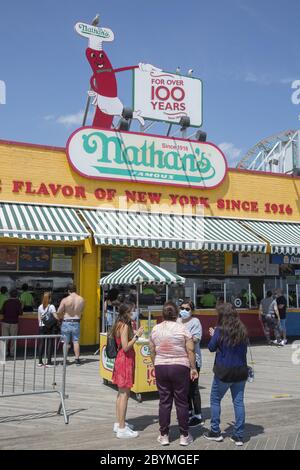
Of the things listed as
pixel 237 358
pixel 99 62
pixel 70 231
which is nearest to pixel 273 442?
pixel 237 358

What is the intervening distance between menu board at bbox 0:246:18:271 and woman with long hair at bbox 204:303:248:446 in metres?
9.06

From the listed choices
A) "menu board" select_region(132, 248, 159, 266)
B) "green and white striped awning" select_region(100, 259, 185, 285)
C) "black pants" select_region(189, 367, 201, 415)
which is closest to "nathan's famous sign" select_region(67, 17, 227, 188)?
"menu board" select_region(132, 248, 159, 266)

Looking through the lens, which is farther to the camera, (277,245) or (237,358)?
(277,245)

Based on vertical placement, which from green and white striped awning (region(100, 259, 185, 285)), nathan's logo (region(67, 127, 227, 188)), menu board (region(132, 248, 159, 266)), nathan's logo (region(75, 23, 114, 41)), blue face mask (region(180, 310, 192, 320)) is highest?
nathan's logo (region(75, 23, 114, 41))

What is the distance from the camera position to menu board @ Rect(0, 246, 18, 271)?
1358cm

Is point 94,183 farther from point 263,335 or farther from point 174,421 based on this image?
point 174,421

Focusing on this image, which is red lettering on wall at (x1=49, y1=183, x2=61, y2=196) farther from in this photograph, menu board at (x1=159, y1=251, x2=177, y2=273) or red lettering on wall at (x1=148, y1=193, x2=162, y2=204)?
menu board at (x1=159, y1=251, x2=177, y2=273)

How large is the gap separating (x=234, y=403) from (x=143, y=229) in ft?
28.0

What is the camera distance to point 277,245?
15047 mm

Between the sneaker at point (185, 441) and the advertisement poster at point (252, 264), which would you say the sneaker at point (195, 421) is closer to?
the sneaker at point (185, 441)

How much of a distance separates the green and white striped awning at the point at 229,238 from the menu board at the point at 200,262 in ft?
3.37

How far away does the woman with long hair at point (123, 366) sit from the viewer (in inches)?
236
